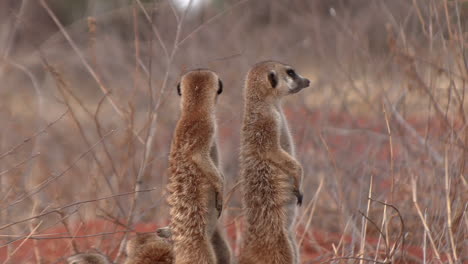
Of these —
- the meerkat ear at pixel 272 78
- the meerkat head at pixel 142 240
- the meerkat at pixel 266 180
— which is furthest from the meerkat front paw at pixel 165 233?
the meerkat ear at pixel 272 78

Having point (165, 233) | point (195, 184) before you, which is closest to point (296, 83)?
point (195, 184)

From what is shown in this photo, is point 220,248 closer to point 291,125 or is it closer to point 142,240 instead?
point 142,240

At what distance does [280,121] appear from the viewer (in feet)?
9.91

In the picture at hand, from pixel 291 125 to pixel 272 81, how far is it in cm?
271

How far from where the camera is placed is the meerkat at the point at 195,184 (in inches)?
104

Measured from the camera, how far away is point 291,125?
18.7ft

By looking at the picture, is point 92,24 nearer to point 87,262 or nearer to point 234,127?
point 87,262

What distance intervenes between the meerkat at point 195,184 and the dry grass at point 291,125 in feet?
0.96

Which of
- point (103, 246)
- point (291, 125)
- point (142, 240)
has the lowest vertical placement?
point (103, 246)

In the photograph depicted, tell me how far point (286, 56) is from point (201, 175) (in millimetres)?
5301

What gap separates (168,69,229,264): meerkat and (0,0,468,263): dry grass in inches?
11.6

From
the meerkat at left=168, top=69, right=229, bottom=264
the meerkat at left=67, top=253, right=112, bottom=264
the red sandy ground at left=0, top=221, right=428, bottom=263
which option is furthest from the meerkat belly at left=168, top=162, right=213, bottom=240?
the red sandy ground at left=0, top=221, right=428, bottom=263

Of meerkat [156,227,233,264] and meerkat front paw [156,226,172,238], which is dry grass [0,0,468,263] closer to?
meerkat front paw [156,226,172,238]

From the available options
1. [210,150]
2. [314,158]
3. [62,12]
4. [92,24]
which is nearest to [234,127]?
[314,158]
